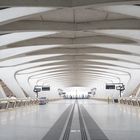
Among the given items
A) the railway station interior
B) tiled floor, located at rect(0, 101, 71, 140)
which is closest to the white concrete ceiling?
the railway station interior

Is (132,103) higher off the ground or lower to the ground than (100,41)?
lower

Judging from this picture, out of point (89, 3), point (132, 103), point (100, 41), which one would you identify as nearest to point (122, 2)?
point (89, 3)

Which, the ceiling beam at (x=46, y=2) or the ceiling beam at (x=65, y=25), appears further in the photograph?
the ceiling beam at (x=65, y=25)

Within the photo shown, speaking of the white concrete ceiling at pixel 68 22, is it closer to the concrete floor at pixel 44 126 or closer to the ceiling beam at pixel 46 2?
the ceiling beam at pixel 46 2

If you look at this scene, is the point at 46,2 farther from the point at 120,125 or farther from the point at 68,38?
the point at 68,38

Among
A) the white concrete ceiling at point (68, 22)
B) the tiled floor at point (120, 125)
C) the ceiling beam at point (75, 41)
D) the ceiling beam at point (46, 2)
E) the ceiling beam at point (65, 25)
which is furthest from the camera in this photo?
the ceiling beam at point (75, 41)

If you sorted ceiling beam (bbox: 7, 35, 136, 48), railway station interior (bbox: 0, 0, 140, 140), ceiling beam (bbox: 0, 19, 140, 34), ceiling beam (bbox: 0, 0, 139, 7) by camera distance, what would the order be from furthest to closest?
ceiling beam (bbox: 7, 35, 136, 48) < ceiling beam (bbox: 0, 19, 140, 34) < ceiling beam (bbox: 0, 0, 139, 7) < railway station interior (bbox: 0, 0, 140, 140)

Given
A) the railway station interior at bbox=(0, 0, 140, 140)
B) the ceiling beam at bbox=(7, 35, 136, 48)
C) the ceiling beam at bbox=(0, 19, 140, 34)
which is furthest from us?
the ceiling beam at bbox=(7, 35, 136, 48)

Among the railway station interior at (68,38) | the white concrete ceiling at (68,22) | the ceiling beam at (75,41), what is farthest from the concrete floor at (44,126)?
the ceiling beam at (75,41)

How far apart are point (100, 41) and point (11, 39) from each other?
6950 millimetres

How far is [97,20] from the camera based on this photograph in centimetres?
2089

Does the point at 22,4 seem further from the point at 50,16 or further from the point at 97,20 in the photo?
the point at 97,20

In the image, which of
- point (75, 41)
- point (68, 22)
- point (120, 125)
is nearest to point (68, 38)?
point (75, 41)

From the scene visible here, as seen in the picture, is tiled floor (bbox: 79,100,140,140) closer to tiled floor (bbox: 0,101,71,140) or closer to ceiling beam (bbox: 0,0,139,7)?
tiled floor (bbox: 0,101,71,140)
